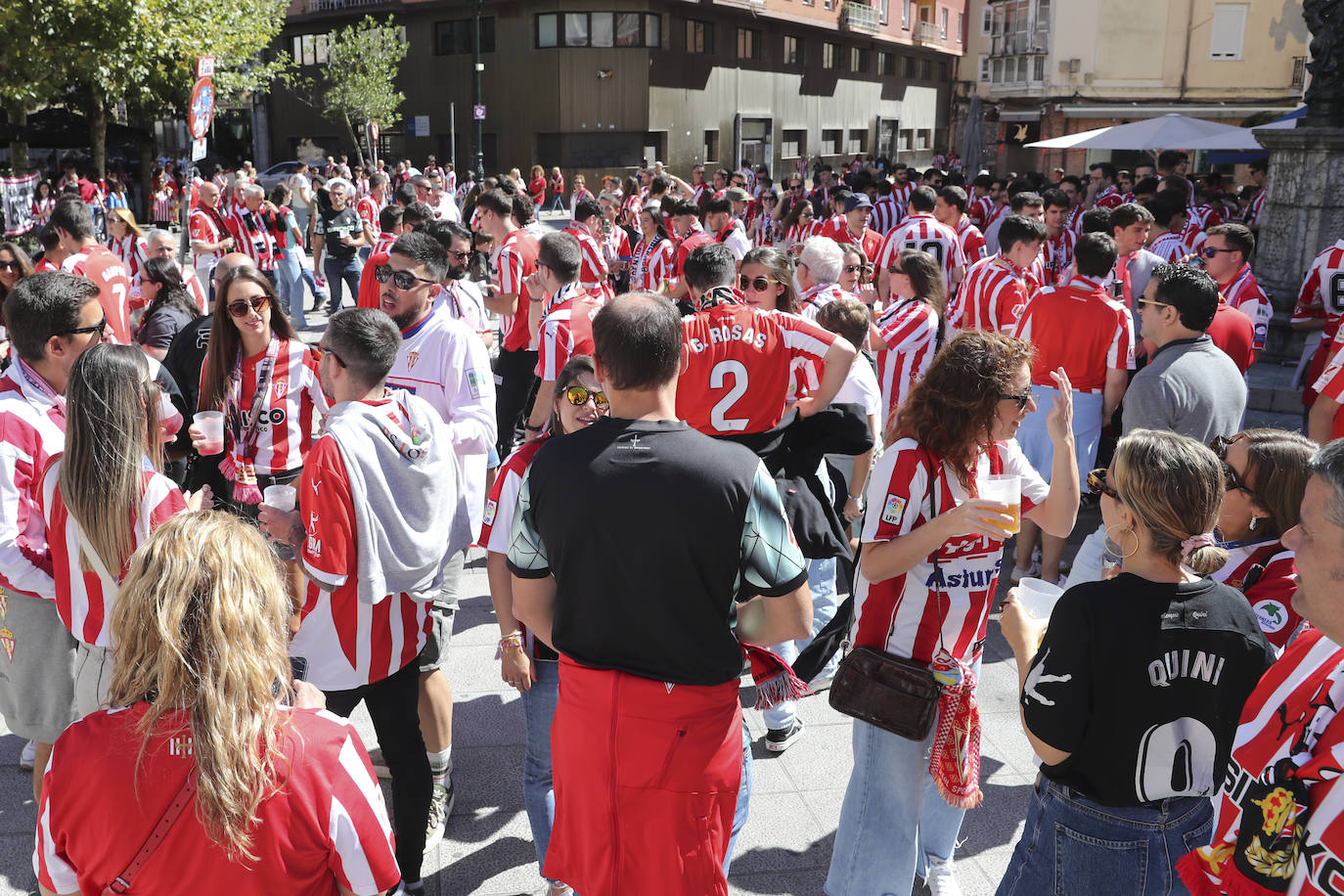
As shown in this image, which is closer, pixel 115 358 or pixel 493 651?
pixel 115 358

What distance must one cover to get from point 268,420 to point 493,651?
1.73 metres

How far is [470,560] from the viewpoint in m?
6.71

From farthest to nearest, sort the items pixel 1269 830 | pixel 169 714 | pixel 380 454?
1. pixel 380 454
2. pixel 169 714
3. pixel 1269 830

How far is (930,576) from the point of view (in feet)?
10.0

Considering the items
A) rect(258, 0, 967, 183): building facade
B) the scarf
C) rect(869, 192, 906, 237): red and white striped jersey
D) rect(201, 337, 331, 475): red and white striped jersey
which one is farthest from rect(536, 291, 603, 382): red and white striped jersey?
rect(258, 0, 967, 183): building facade

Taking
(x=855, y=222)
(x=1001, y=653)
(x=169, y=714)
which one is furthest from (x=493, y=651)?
(x=855, y=222)

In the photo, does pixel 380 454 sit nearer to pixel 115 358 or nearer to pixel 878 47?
pixel 115 358

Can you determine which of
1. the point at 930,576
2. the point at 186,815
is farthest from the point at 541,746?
the point at 186,815

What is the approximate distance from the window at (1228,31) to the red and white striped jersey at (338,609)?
4399cm

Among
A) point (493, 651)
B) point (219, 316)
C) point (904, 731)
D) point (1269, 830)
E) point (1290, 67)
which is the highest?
point (1290, 67)

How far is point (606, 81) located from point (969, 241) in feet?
95.6

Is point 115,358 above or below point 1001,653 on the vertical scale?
above

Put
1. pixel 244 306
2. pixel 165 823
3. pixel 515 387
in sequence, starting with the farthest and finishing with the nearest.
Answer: pixel 515 387
pixel 244 306
pixel 165 823

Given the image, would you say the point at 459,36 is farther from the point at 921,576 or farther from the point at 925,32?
the point at 921,576
